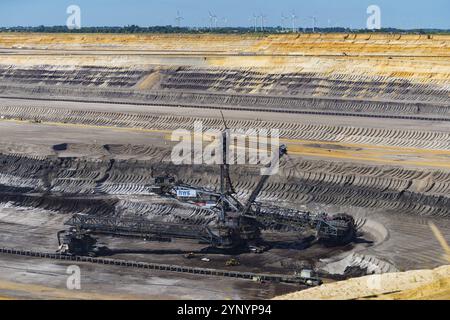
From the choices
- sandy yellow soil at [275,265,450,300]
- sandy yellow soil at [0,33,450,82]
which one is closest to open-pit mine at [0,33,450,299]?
sandy yellow soil at [0,33,450,82]

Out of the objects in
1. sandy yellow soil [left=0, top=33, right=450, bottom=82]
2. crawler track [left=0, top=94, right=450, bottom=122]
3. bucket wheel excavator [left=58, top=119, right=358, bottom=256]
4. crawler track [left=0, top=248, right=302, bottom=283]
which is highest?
sandy yellow soil [left=0, top=33, right=450, bottom=82]

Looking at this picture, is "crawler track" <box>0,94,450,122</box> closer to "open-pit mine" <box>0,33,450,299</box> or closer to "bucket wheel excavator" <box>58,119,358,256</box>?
"open-pit mine" <box>0,33,450,299</box>

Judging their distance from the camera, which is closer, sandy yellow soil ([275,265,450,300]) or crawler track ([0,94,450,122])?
sandy yellow soil ([275,265,450,300])

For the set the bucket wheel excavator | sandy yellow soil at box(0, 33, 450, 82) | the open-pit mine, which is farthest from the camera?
sandy yellow soil at box(0, 33, 450, 82)

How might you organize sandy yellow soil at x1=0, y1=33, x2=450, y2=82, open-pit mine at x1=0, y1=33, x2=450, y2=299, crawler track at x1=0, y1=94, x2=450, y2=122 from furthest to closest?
sandy yellow soil at x1=0, y1=33, x2=450, y2=82 → crawler track at x1=0, y1=94, x2=450, y2=122 → open-pit mine at x1=0, y1=33, x2=450, y2=299

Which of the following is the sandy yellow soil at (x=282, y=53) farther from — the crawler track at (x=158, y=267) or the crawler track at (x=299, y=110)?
the crawler track at (x=158, y=267)

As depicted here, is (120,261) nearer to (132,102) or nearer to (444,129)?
(444,129)

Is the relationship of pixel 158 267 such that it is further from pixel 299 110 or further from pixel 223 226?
pixel 299 110

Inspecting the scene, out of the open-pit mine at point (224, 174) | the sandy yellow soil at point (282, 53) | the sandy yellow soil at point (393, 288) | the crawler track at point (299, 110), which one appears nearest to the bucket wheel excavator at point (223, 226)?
the open-pit mine at point (224, 174)
